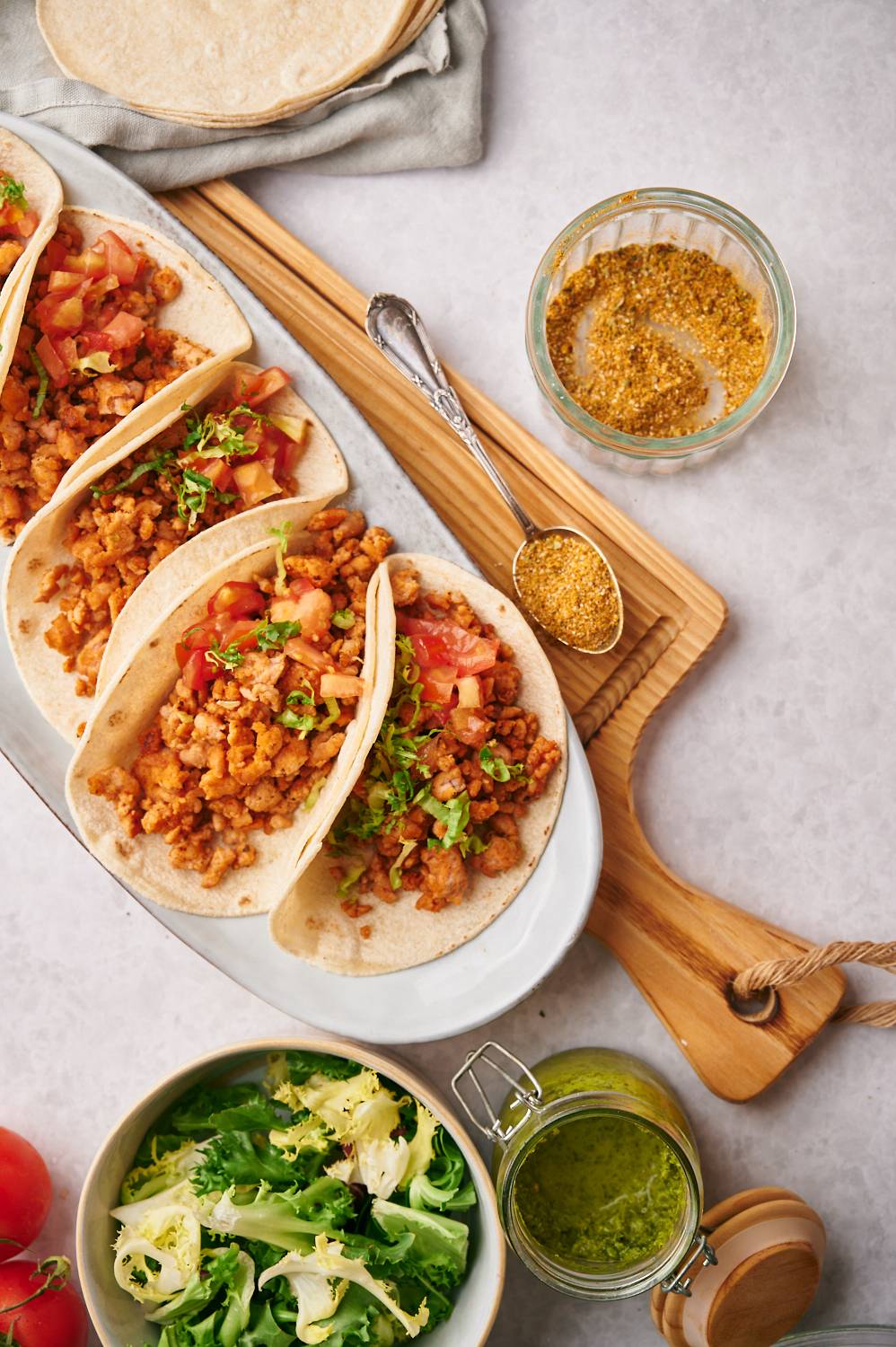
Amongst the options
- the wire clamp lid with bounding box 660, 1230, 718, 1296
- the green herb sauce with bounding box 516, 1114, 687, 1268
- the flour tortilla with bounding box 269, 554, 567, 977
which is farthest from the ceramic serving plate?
the wire clamp lid with bounding box 660, 1230, 718, 1296

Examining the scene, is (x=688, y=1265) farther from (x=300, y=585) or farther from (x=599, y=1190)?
(x=300, y=585)

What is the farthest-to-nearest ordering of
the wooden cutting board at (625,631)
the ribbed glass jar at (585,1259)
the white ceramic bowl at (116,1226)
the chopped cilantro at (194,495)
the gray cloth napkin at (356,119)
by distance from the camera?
the gray cloth napkin at (356,119) → the wooden cutting board at (625,631) → the chopped cilantro at (194,495) → the white ceramic bowl at (116,1226) → the ribbed glass jar at (585,1259)

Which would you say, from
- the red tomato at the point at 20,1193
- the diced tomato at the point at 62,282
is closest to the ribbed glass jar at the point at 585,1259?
the red tomato at the point at 20,1193

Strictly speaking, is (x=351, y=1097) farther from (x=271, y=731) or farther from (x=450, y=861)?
(x=271, y=731)

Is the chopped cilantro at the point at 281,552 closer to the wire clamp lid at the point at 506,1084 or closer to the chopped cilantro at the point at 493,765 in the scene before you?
the chopped cilantro at the point at 493,765

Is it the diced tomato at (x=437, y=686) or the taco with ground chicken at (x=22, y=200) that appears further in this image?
the taco with ground chicken at (x=22, y=200)

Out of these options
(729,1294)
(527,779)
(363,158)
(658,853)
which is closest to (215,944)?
(527,779)
